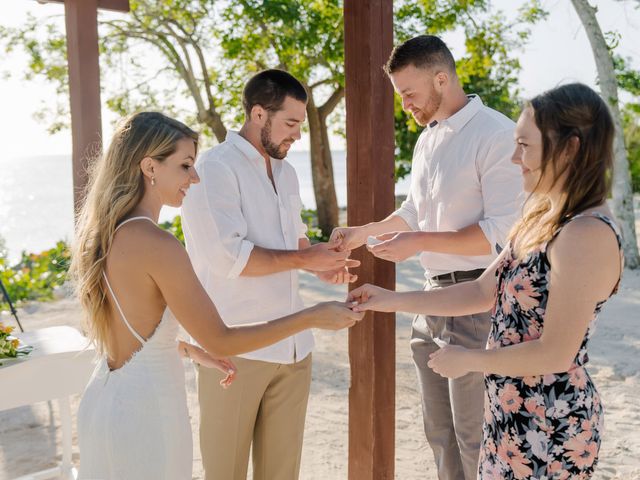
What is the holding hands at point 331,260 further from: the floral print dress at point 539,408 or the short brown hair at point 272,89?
the floral print dress at point 539,408

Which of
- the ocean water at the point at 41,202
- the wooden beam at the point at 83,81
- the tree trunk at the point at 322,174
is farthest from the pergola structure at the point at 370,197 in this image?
the ocean water at the point at 41,202

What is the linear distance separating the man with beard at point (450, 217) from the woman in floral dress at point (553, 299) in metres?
0.63

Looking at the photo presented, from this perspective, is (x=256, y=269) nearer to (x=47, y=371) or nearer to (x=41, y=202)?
(x=47, y=371)

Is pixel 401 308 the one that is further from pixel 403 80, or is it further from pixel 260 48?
pixel 260 48

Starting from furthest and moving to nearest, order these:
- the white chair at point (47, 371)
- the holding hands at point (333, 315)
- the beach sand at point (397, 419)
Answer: the beach sand at point (397, 419)
the white chair at point (47, 371)
the holding hands at point (333, 315)

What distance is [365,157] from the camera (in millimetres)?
2523

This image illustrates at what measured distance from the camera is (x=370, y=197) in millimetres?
2557

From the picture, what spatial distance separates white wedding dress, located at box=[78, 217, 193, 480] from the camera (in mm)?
1931

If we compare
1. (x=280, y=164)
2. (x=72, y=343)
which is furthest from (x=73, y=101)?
(x=280, y=164)

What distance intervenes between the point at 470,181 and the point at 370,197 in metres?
0.41

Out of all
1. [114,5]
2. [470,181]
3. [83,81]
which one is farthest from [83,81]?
[470,181]

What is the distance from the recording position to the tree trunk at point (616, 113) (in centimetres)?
934

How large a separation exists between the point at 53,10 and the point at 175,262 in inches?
493

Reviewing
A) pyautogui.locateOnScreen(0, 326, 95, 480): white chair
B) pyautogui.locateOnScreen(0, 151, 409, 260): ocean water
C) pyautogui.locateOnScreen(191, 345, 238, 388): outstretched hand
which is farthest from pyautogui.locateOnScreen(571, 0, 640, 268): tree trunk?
pyautogui.locateOnScreen(191, 345, 238, 388): outstretched hand
